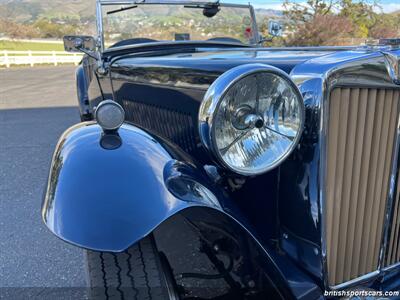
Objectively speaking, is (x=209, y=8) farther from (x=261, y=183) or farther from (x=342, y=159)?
(x=342, y=159)

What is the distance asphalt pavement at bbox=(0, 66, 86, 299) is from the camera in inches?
107

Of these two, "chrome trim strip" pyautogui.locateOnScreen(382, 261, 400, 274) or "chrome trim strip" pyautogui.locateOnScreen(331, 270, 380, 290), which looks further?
"chrome trim strip" pyautogui.locateOnScreen(382, 261, 400, 274)

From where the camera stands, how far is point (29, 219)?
3.67 m

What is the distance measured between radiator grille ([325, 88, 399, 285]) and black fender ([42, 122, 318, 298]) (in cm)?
34

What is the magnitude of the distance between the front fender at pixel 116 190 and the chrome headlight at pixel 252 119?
8.6 inches

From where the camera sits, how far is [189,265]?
2658 mm

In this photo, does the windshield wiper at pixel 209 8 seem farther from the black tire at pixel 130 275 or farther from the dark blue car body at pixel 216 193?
the black tire at pixel 130 275

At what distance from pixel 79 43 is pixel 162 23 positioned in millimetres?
814

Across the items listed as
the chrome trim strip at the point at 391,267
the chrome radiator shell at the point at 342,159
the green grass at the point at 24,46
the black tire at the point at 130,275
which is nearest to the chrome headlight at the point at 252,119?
the chrome radiator shell at the point at 342,159

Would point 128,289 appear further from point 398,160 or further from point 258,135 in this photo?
point 398,160

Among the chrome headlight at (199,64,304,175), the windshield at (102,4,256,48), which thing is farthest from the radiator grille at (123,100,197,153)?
the windshield at (102,4,256,48)

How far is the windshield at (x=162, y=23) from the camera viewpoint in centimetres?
380

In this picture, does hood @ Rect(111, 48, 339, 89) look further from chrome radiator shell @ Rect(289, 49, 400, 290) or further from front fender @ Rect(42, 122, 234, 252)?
front fender @ Rect(42, 122, 234, 252)

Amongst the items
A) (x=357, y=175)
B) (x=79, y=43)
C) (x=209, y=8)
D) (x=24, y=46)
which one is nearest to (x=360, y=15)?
(x=209, y=8)
